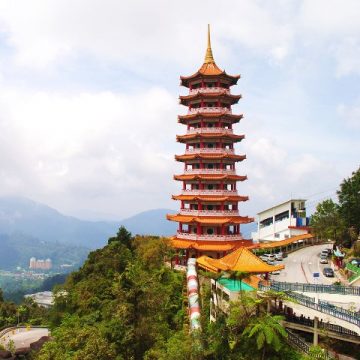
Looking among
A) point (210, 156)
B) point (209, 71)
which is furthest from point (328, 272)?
point (209, 71)

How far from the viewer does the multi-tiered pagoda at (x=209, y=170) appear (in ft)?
165

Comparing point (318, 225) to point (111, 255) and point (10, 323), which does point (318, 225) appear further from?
point (10, 323)

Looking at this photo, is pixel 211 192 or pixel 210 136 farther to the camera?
pixel 210 136

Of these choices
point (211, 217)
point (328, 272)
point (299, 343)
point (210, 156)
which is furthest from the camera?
point (210, 156)

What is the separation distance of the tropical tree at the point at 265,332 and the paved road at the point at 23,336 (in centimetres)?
3751

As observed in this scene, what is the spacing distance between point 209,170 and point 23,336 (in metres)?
33.0

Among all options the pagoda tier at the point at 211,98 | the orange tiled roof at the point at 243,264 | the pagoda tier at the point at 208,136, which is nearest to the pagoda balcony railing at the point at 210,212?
the pagoda tier at the point at 208,136

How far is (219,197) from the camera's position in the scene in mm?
51375

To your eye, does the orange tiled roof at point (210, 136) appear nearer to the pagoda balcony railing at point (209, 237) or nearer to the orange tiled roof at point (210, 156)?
the orange tiled roof at point (210, 156)

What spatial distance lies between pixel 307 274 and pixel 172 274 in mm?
14181

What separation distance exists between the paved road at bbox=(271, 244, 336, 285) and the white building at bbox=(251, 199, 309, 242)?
7.98 m

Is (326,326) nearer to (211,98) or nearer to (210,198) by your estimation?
(210,198)

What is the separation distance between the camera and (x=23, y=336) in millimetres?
57719

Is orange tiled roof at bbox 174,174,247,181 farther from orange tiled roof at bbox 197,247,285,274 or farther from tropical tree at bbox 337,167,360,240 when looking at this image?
orange tiled roof at bbox 197,247,285,274
